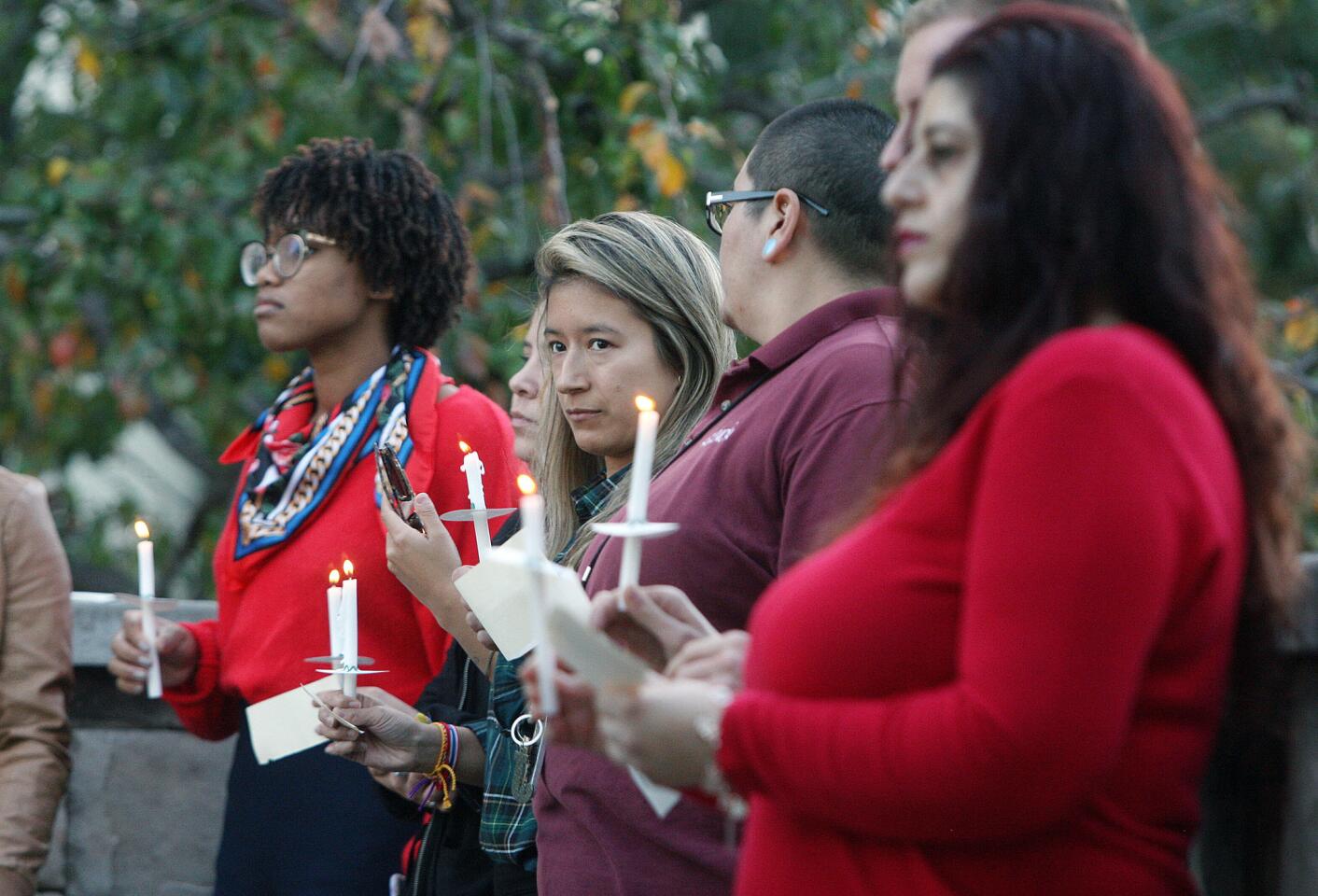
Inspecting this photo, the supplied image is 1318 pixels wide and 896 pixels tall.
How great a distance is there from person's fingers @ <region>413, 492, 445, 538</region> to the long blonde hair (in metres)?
0.23

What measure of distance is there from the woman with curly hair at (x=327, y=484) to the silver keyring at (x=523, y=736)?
1.54 feet

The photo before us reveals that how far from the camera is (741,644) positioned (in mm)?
1645

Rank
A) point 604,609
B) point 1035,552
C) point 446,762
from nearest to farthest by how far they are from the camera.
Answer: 1. point 1035,552
2. point 604,609
3. point 446,762

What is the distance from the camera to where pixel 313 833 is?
3010mm

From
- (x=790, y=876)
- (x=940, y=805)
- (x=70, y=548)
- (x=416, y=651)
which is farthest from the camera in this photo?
(x=70, y=548)

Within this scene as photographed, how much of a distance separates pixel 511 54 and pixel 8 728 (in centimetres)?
313

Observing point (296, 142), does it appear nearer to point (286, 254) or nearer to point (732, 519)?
point (286, 254)

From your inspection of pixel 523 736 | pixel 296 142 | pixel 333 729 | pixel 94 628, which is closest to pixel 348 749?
pixel 333 729

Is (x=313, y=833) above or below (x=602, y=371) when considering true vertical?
below

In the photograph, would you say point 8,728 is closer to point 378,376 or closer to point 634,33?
point 378,376

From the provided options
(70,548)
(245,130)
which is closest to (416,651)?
(245,130)

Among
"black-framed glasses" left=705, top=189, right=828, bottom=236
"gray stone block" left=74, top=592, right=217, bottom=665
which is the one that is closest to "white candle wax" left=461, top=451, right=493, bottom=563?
"black-framed glasses" left=705, top=189, right=828, bottom=236

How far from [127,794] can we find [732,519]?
235 cm

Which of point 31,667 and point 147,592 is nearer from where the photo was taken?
point 147,592
